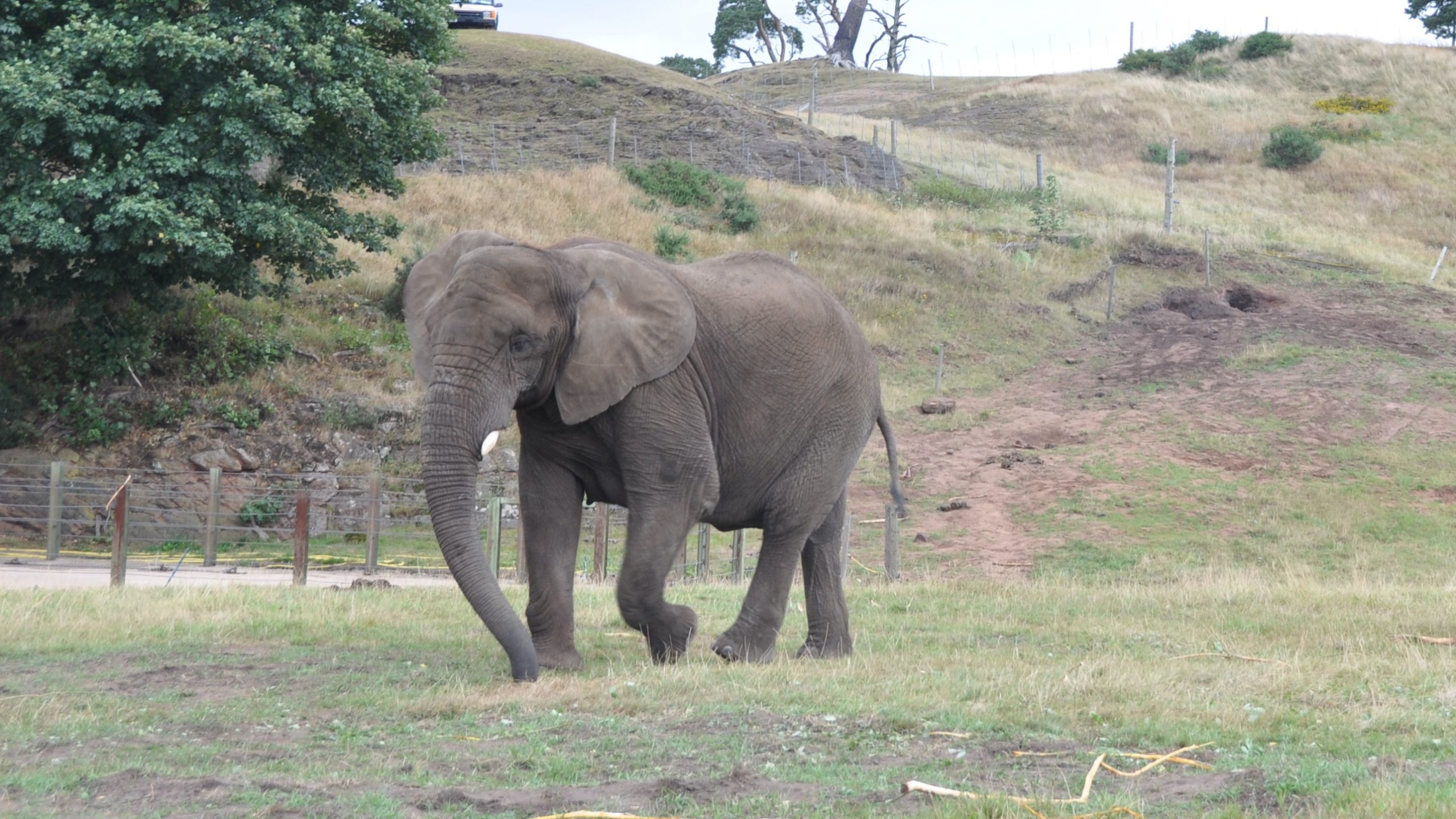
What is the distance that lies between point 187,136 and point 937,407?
17506 mm

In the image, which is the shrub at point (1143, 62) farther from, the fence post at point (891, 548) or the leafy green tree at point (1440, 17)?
the fence post at point (891, 548)

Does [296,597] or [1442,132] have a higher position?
[1442,132]

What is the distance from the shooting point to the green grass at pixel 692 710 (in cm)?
632

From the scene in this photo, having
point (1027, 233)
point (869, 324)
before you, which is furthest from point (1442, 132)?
point (869, 324)

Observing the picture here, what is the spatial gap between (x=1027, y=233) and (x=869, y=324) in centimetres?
1306

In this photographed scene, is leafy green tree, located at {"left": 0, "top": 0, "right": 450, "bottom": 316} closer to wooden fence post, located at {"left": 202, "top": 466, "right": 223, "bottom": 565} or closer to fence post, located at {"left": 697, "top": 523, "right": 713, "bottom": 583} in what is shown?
wooden fence post, located at {"left": 202, "top": 466, "right": 223, "bottom": 565}

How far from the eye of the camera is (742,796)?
20.4ft

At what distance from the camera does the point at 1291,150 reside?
2499 inches

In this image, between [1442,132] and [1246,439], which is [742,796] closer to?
[1246,439]

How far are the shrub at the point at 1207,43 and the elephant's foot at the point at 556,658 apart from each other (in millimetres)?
86298

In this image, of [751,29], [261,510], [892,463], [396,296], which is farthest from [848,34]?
[892,463]

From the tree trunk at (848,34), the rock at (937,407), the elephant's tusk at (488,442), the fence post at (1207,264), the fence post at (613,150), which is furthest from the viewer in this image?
the tree trunk at (848,34)

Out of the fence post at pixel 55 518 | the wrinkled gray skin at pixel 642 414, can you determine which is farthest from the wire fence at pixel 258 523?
the wrinkled gray skin at pixel 642 414

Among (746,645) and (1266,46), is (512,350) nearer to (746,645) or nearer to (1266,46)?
(746,645)
